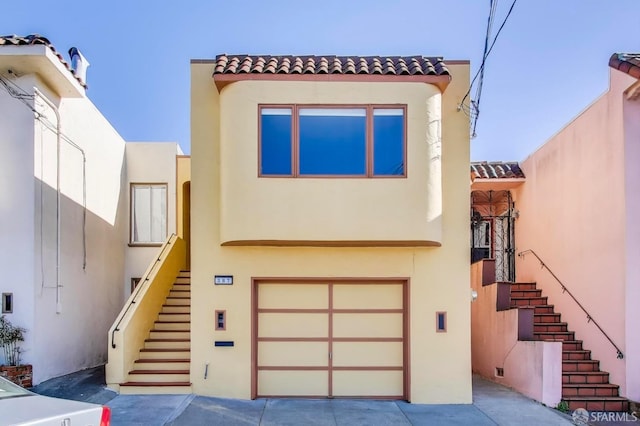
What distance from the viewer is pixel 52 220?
9078 millimetres

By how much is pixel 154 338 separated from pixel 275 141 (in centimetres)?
462

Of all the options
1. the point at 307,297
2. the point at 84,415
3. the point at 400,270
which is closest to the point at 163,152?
the point at 307,297

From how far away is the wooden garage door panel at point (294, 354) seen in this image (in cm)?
871

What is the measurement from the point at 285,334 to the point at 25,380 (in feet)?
14.1

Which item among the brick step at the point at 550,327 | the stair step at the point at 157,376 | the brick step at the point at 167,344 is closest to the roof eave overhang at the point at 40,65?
the brick step at the point at 167,344

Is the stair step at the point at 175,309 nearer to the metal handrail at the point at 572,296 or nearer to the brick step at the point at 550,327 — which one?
the brick step at the point at 550,327

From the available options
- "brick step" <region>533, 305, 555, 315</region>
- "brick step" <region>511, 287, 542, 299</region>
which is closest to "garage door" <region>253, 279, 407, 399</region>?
"brick step" <region>533, 305, 555, 315</region>

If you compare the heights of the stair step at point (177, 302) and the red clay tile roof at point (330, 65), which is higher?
the red clay tile roof at point (330, 65)

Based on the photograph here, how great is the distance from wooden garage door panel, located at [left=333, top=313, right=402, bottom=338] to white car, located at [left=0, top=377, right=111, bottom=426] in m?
5.05

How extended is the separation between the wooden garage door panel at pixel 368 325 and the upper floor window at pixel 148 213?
6.35 meters

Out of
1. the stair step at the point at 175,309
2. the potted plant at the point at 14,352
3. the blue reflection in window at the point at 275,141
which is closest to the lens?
the potted plant at the point at 14,352

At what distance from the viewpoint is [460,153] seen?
8.71 m

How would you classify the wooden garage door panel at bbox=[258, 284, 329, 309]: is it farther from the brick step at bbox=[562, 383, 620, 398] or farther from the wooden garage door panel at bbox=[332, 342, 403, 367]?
the brick step at bbox=[562, 383, 620, 398]

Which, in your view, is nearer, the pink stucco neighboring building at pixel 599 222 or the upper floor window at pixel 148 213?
the pink stucco neighboring building at pixel 599 222
